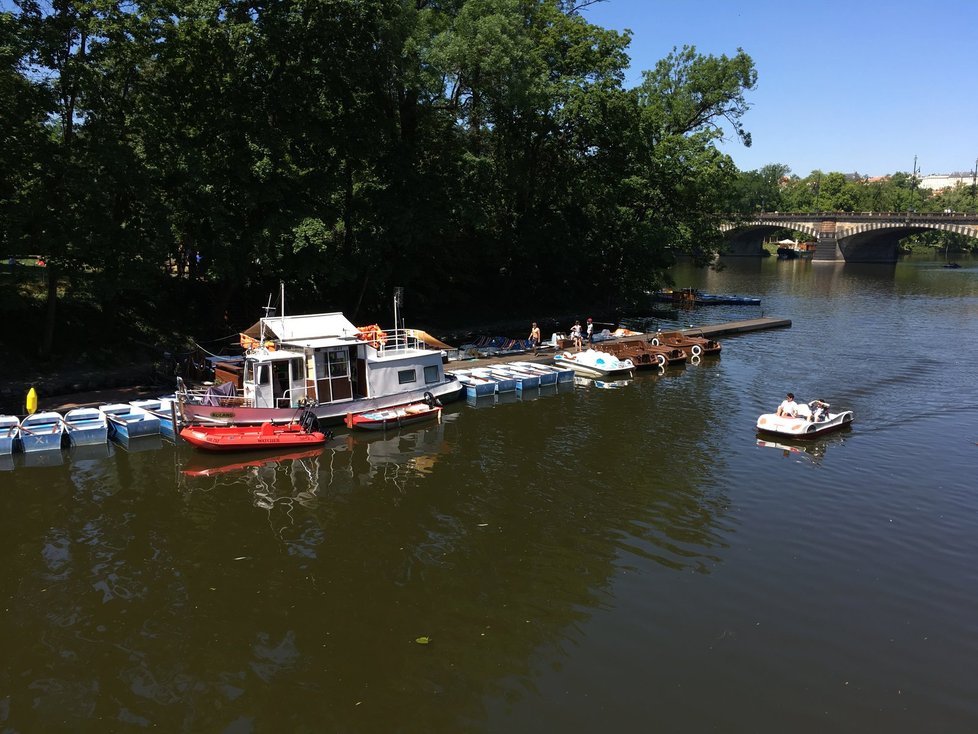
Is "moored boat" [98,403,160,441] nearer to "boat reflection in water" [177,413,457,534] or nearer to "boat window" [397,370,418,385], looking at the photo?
"boat reflection in water" [177,413,457,534]

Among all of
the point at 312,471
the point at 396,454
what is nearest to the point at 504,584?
the point at 312,471

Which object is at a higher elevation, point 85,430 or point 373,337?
point 373,337

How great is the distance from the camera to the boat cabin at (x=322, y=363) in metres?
26.4

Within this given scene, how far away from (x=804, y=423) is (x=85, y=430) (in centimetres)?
2665

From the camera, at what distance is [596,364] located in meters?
38.8

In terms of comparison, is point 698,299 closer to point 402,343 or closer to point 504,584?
point 402,343

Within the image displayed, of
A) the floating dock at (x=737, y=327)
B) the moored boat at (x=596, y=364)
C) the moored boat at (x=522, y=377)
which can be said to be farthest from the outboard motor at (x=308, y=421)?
the floating dock at (x=737, y=327)

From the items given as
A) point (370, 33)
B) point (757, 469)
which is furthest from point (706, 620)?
point (370, 33)

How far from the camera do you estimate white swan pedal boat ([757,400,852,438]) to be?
27.0m

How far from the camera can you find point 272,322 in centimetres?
2811

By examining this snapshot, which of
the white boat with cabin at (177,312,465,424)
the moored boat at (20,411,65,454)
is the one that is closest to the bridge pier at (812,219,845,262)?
the white boat with cabin at (177,312,465,424)

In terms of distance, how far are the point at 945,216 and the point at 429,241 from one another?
109m

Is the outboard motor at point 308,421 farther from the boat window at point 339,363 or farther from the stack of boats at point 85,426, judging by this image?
the stack of boats at point 85,426

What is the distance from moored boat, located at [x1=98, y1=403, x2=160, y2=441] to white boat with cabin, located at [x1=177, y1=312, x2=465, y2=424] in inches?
64.1
